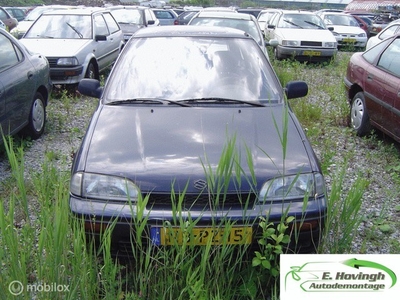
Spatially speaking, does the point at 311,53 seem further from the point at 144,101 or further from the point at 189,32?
the point at 144,101

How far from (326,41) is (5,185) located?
9.63 metres

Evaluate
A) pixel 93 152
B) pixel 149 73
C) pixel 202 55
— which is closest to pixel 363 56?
pixel 202 55

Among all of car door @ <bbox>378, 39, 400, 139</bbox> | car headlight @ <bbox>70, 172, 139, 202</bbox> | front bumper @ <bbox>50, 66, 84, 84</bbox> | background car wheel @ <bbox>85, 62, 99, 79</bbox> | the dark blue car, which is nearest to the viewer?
the dark blue car

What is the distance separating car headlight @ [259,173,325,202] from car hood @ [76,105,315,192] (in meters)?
0.05

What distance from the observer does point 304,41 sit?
11.9m

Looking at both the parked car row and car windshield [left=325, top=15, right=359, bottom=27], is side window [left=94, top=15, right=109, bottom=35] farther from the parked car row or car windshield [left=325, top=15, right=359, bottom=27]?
car windshield [left=325, top=15, right=359, bottom=27]

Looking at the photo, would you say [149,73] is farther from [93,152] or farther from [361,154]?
[361,154]

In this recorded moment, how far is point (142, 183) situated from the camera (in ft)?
9.02

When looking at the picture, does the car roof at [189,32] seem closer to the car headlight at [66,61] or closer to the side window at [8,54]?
the side window at [8,54]

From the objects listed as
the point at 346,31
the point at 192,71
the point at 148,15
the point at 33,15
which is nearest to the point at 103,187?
the point at 192,71

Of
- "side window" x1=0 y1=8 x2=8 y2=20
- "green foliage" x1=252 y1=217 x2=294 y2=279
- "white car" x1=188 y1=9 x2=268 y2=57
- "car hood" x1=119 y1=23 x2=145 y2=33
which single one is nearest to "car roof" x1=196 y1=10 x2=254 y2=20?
"white car" x1=188 y1=9 x2=268 y2=57

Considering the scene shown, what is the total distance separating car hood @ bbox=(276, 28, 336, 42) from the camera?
12.1m

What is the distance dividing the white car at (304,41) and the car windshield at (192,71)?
716 centimetres

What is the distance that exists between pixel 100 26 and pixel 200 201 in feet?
25.5
